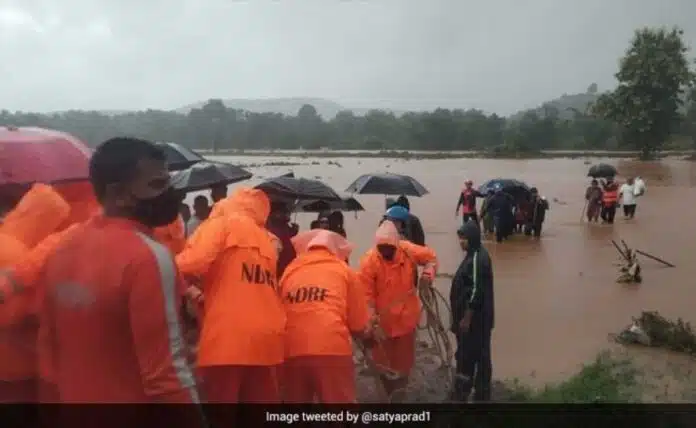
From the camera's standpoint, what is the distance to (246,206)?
2.60 m

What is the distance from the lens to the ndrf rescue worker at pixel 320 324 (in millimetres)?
2604

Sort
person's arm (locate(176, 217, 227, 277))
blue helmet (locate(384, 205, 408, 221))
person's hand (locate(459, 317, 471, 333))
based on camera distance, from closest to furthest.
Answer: person's arm (locate(176, 217, 227, 277)), person's hand (locate(459, 317, 471, 333)), blue helmet (locate(384, 205, 408, 221))

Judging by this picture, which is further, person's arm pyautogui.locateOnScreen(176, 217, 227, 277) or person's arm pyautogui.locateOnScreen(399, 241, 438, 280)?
person's arm pyautogui.locateOnScreen(399, 241, 438, 280)

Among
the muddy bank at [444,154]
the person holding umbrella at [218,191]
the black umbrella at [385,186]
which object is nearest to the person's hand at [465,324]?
the person holding umbrella at [218,191]

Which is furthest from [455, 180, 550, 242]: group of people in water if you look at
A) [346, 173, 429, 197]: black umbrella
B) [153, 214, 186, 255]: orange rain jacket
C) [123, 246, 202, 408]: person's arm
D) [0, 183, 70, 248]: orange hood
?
[123, 246, 202, 408]: person's arm

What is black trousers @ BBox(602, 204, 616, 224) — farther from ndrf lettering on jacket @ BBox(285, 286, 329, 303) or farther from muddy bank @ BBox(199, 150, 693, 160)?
ndrf lettering on jacket @ BBox(285, 286, 329, 303)

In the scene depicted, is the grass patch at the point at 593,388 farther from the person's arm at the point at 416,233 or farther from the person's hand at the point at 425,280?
the person's arm at the point at 416,233

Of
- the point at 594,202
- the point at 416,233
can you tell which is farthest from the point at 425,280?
the point at 594,202

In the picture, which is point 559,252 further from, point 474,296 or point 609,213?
point 474,296

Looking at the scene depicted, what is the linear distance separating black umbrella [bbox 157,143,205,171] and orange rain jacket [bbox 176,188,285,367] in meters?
1.29

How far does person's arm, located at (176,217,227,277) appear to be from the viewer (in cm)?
238

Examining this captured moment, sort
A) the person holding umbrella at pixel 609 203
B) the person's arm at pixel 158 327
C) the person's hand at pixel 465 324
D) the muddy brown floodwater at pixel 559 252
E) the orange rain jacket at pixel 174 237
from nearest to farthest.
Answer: the person's arm at pixel 158 327, the orange rain jacket at pixel 174 237, the person's hand at pixel 465 324, the muddy brown floodwater at pixel 559 252, the person holding umbrella at pixel 609 203
